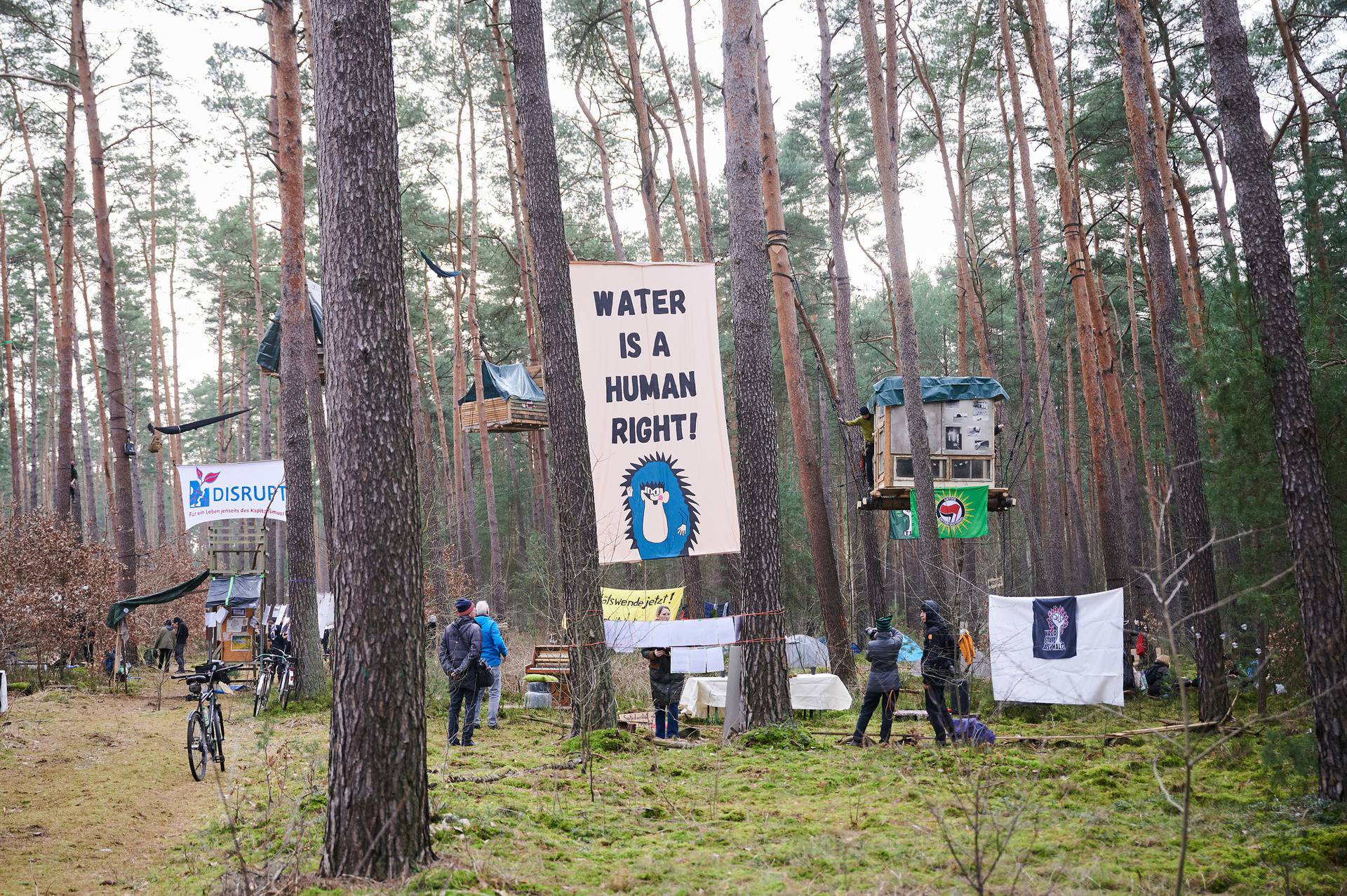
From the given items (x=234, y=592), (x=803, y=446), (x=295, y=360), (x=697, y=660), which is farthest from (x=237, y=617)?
(x=803, y=446)

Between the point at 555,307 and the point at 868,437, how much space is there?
918 cm

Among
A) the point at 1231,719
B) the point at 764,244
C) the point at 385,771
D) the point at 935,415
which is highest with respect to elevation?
the point at 764,244

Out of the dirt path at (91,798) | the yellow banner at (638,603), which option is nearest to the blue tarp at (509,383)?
the yellow banner at (638,603)

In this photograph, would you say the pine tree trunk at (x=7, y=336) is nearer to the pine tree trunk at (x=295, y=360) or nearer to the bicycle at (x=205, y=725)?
the pine tree trunk at (x=295, y=360)

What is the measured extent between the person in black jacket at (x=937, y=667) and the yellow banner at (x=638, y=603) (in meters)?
6.53

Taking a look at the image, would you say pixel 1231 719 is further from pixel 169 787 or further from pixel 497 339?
pixel 497 339

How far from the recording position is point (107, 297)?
18.4 m

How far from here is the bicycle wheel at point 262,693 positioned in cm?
1373

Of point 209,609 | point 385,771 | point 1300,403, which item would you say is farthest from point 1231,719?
point 209,609

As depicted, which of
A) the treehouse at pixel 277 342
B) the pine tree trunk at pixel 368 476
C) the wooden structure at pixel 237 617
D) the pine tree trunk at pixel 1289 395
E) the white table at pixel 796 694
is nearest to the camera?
the pine tree trunk at pixel 368 476

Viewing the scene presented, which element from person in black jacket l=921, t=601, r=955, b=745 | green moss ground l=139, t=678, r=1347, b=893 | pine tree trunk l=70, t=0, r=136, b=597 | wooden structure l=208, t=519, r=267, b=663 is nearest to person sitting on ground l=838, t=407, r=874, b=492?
person in black jacket l=921, t=601, r=955, b=745

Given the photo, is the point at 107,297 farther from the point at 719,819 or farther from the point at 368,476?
the point at 719,819

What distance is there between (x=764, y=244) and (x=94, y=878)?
8320 mm

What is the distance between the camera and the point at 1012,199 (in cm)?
2584
